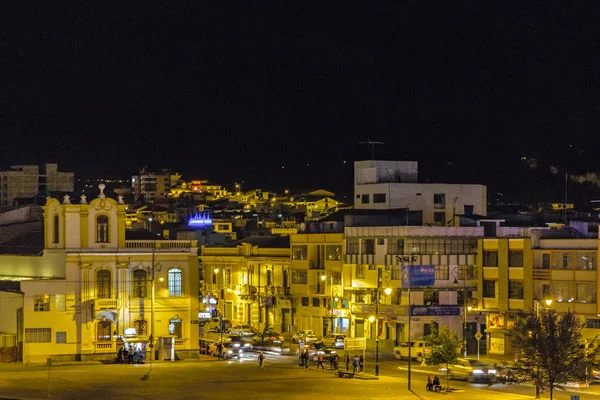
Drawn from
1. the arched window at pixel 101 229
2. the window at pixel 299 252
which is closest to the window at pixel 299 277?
the window at pixel 299 252

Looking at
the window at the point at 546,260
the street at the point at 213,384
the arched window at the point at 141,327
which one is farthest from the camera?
the window at the point at 546,260

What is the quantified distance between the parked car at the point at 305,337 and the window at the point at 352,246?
6221mm

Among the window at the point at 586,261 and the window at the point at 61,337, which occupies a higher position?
the window at the point at 586,261

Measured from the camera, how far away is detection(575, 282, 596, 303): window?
73438 millimetres

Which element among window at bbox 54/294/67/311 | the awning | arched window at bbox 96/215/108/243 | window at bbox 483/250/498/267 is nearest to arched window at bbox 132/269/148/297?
the awning

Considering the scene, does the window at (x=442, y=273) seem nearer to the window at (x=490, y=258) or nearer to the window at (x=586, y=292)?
the window at (x=490, y=258)

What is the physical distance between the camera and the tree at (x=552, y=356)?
177 feet

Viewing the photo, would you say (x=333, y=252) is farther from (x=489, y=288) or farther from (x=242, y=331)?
(x=489, y=288)

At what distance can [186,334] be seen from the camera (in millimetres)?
74875

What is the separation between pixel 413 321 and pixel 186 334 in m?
15.7

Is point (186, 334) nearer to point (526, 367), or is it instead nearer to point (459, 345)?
point (459, 345)

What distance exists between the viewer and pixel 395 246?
275ft

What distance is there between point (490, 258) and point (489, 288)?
196cm

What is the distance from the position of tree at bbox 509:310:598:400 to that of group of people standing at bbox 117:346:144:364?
23.1 m
